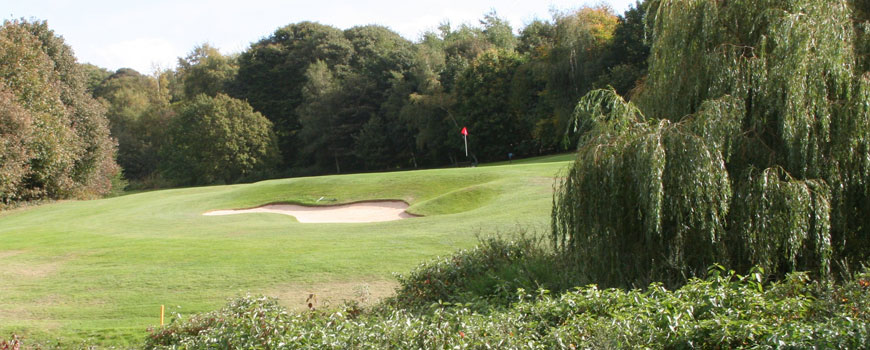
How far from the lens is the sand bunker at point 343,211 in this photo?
70.1 ft

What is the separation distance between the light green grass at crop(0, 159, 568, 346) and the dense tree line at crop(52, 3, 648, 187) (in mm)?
20693

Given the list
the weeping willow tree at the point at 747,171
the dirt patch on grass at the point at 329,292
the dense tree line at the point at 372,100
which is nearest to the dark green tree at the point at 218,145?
the dense tree line at the point at 372,100

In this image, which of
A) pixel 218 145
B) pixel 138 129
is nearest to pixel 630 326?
pixel 218 145

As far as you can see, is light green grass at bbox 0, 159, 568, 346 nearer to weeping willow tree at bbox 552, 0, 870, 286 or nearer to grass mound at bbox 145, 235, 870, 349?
grass mound at bbox 145, 235, 870, 349

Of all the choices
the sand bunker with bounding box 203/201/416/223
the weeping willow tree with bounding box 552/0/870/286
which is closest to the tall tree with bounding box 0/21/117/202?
the sand bunker with bounding box 203/201/416/223

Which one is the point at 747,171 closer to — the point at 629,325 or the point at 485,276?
the point at 629,325

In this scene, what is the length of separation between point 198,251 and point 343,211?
8.84 metres

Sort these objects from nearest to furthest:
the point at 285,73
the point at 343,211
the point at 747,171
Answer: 1. the point at 747,171
2. the point at 343,211
3. the point at 285,73

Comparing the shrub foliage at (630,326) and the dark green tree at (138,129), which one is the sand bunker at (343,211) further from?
the dark green tree at (138,129)

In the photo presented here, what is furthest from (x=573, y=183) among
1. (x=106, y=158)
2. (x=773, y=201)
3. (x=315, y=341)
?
(x=106, y=158)

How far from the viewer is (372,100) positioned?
59688 mm

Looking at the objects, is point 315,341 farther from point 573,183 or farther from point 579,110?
point 579,110

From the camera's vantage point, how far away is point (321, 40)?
65375 millimetres

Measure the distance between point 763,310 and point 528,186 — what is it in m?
16.4
